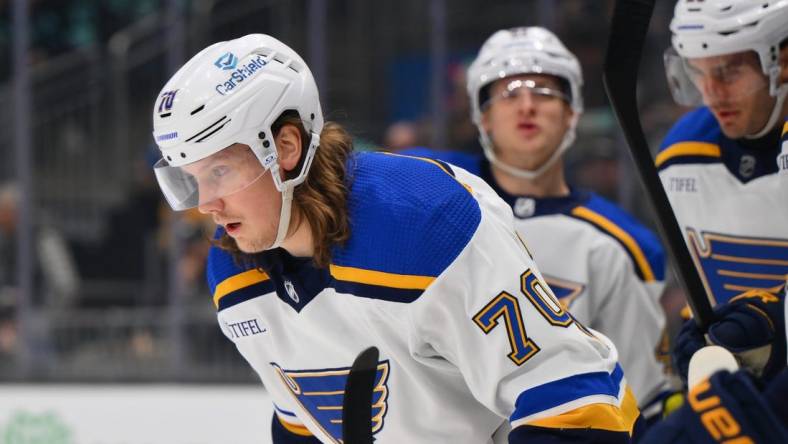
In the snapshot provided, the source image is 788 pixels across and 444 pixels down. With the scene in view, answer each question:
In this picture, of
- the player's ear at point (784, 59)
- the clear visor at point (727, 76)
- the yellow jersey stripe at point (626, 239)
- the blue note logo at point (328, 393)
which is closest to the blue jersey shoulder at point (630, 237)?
the yellow jersey stripe at point (626, 239)

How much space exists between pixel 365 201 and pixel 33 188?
10.2 feet

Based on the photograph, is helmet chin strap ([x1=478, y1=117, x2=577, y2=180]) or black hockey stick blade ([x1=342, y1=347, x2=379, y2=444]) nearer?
black hockey stick blade ([x1=342, y1=347, x2=379, y2=444])

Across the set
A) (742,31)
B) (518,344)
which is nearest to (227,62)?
(518,344)

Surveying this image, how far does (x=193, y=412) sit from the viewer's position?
12.4ft

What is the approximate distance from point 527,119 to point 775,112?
0.64 m

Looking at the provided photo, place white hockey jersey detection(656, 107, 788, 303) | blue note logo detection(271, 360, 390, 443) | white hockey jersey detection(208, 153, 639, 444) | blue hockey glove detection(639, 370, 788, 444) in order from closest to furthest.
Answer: blue hockey glove detection(639, 370, 788, 444) → white hockey jersey detection(208, 153, 639, 444) → blue note logo detection(271, 360, 390, 443) → white hockey jersey detection(656, 107, 788, 303)

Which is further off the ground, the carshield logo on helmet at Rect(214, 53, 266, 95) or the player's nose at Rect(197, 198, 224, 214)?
the carshield logo on helmet at Rect(214, 53, 266, 95)

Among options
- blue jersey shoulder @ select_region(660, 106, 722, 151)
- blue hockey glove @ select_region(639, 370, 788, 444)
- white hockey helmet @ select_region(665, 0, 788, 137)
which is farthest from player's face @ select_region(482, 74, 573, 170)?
blue hockey glove @ select_region(639, 370, 788, 444)

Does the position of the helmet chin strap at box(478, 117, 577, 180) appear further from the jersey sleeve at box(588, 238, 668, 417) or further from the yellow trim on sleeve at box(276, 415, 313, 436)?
the yellow trim on sleeve at box(276, 415, 313, 436)

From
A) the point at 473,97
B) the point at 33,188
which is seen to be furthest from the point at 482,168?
the point at 33,188

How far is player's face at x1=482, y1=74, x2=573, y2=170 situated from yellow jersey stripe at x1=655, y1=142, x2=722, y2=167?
303 millimetres

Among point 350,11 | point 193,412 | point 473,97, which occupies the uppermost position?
point 473,97

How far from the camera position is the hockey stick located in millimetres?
1770

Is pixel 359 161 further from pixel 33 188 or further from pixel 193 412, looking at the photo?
pixel 33 188
